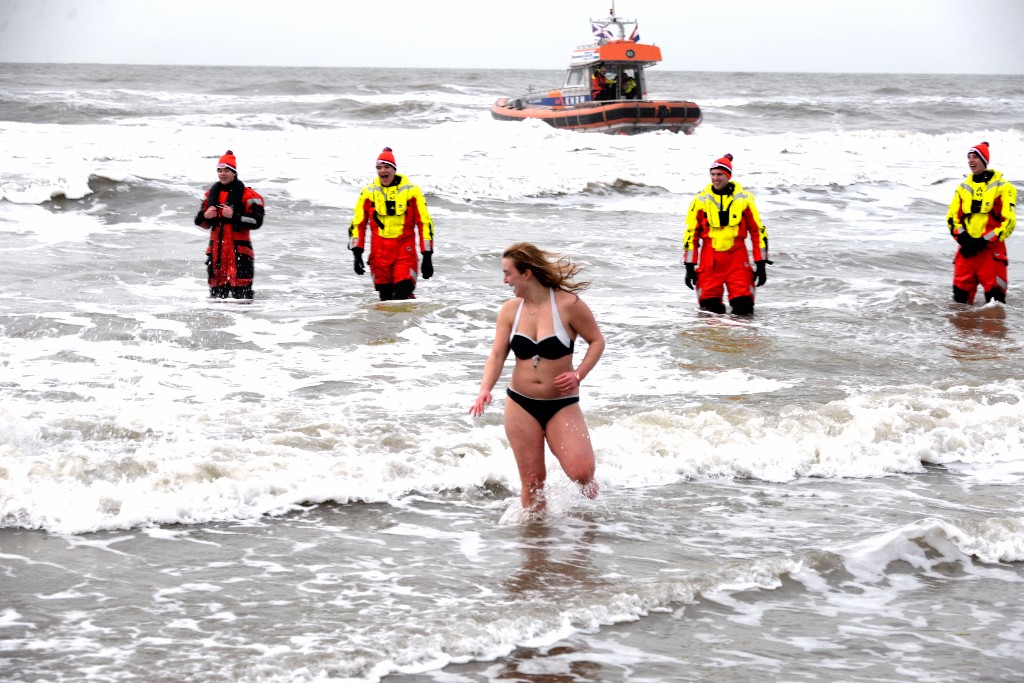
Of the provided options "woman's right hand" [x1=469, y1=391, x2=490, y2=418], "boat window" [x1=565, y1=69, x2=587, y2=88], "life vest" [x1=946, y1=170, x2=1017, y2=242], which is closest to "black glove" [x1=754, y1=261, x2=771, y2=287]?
"life vest" [x1=946, y1=170, x2=1017, y2=242]

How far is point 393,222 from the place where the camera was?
10.9m

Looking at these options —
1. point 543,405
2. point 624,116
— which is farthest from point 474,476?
point 624,116

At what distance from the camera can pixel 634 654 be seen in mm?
4371

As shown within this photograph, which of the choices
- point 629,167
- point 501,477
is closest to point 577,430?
point 501,477

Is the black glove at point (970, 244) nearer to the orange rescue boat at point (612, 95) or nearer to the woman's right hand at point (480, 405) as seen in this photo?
the woman's right hand at point (480, 405)

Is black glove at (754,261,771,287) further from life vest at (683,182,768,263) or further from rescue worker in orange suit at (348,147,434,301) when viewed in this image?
rescue worker in orange suit at (348,147,434,301)

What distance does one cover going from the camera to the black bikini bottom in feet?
18.3

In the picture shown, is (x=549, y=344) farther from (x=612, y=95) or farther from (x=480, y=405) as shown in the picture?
(x=612, y=95)

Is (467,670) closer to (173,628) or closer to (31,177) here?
(173,628)

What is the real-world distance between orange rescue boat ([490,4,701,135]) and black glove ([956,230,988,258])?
903 inches

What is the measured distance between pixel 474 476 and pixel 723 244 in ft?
15.7

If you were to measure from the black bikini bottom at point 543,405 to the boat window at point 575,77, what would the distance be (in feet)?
102

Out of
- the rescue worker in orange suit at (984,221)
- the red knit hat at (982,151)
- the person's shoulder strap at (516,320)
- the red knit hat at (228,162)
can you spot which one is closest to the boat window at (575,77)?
the rescue worker in orange suit at (984,221)

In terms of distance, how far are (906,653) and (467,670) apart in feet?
5.68
